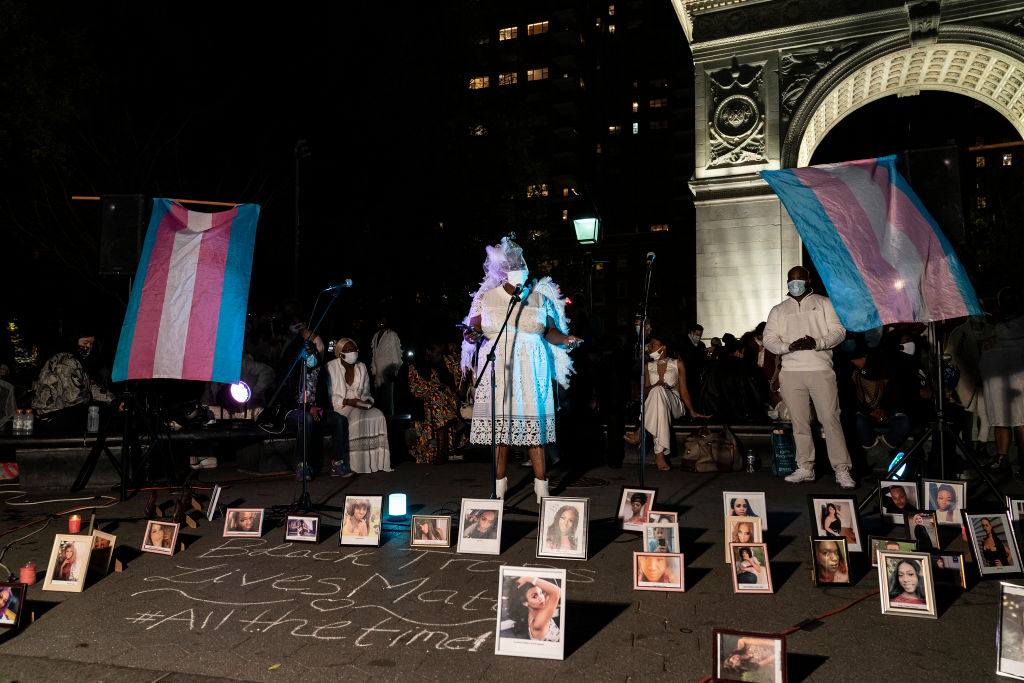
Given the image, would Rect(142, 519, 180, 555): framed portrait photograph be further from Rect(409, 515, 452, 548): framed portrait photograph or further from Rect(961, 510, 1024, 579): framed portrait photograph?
Rect(961, 510, 1024, 579): framed portrait photograph

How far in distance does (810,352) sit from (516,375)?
3.46 metres

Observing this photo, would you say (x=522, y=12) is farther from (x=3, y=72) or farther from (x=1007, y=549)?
(x=1007, y=549)

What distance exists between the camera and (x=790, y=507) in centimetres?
715

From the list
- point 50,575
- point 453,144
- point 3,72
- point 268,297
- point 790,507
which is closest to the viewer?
point 50,575

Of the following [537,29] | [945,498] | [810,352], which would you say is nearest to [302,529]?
[945,498]

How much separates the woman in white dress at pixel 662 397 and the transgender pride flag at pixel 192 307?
5.43m

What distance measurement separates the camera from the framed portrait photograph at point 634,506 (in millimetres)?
5984

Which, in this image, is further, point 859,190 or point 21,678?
point 859,190

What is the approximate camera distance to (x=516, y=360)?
696 centimetres

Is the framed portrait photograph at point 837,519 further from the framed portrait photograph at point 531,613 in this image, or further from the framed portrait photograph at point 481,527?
the framed portrait photograph at point 531,613

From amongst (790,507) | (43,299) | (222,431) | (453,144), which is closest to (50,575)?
(222,431)

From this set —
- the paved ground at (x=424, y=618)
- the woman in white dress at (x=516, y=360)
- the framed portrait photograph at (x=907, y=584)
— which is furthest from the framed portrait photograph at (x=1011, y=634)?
the woman in white dress at (x=516, y=360)

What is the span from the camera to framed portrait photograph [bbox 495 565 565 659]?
145 inches

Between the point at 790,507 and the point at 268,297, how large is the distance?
13.9 metres
